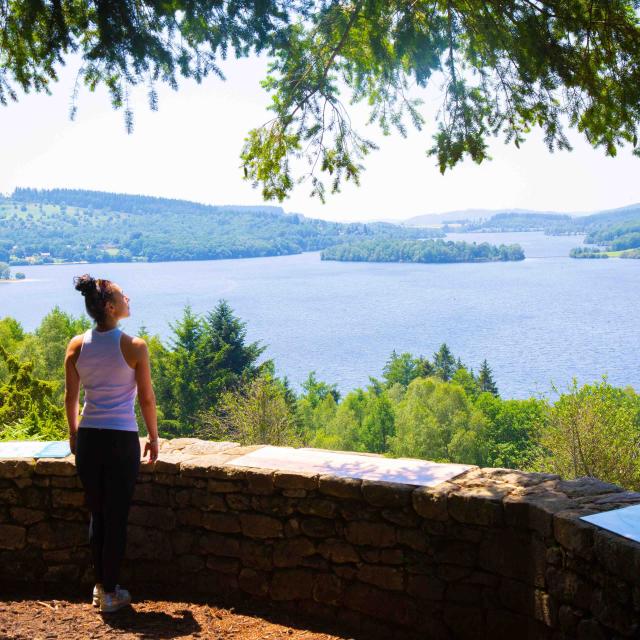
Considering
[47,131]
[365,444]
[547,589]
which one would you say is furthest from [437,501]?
[47,131]

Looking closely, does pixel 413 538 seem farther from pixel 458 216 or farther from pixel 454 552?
pixel 458 216

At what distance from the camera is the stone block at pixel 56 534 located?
145 inches

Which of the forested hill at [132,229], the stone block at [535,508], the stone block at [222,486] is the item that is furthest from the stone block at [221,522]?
the forested hill at [132,229]

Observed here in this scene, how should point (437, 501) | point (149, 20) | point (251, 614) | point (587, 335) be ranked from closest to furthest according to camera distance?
point (437, 501) → point (251, 614) → point (149, 20) → point (587, 335)

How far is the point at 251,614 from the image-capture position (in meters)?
3.38

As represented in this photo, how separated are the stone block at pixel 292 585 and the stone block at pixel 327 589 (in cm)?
3

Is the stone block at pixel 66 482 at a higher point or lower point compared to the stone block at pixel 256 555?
higher

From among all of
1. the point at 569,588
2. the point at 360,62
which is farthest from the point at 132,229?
the point at 569,588

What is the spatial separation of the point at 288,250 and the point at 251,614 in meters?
78.8

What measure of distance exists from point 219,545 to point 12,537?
1.05 metres

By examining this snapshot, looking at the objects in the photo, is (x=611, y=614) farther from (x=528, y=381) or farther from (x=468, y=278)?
(x=468, y=278)

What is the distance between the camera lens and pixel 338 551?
128 inches

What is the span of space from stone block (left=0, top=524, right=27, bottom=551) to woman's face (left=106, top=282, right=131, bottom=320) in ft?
4.13

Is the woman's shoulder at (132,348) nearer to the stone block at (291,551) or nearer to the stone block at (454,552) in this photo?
the stone block at (291,551)
